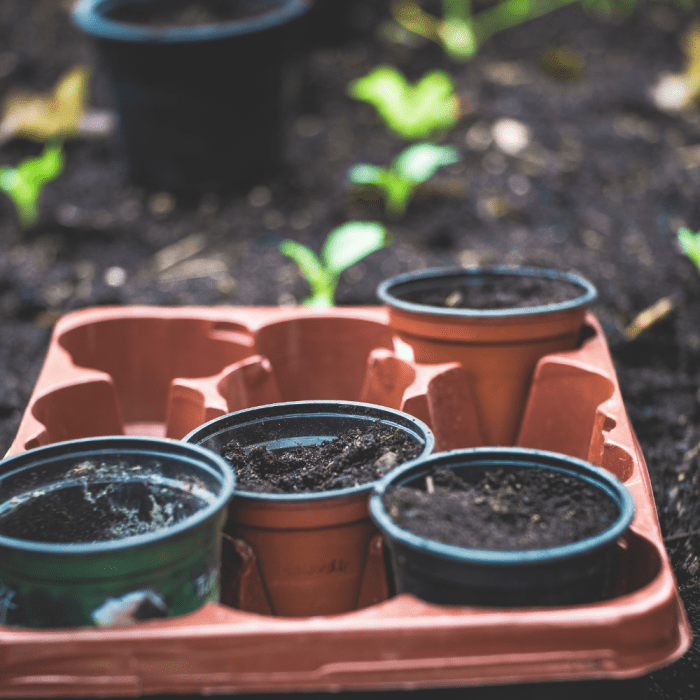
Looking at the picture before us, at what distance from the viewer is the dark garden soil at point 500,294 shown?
1.64m

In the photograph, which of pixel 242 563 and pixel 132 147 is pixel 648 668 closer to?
pixel 242 563

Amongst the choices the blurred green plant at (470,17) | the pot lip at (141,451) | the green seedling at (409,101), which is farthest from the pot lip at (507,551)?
the blurred green plant at (470,17)

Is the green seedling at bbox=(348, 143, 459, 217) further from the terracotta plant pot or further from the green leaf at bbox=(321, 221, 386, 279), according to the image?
the terracotta plant pot

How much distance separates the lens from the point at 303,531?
3.50 feet

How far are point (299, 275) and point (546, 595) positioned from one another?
168 centimetres

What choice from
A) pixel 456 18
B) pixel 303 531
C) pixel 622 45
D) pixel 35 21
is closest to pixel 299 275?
pixel 303 531

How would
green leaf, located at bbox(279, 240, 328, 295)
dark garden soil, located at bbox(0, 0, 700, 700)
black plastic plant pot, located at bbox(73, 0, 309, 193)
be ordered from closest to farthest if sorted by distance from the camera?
dark garden soil, located at bbox(0, 0, 700, 700), green leaf, located at bbox(279, 240, 328, 295), black plastic plant pot, located at bbox(73, 0, 309, 193)

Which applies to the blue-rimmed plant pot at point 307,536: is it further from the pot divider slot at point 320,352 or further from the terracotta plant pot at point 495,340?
the pot divider slot at point 320,352

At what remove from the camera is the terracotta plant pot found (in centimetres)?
148

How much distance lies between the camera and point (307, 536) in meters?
1.07

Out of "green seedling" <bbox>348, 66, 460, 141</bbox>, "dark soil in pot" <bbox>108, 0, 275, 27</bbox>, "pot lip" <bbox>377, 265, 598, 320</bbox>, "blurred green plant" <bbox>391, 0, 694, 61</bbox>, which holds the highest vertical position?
"dark soil in pot" <bbox>108, 0, 275, 27</bbox>

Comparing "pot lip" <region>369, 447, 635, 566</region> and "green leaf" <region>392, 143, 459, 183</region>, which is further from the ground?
"green leaf" <region>392, 143, 459, 183</region>

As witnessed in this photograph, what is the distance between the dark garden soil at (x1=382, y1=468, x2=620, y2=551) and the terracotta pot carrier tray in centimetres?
8

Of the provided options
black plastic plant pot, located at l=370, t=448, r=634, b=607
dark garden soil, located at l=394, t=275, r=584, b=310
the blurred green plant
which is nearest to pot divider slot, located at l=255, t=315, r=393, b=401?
dark garden soil, located at l=394, t=275, r=584, b=310
